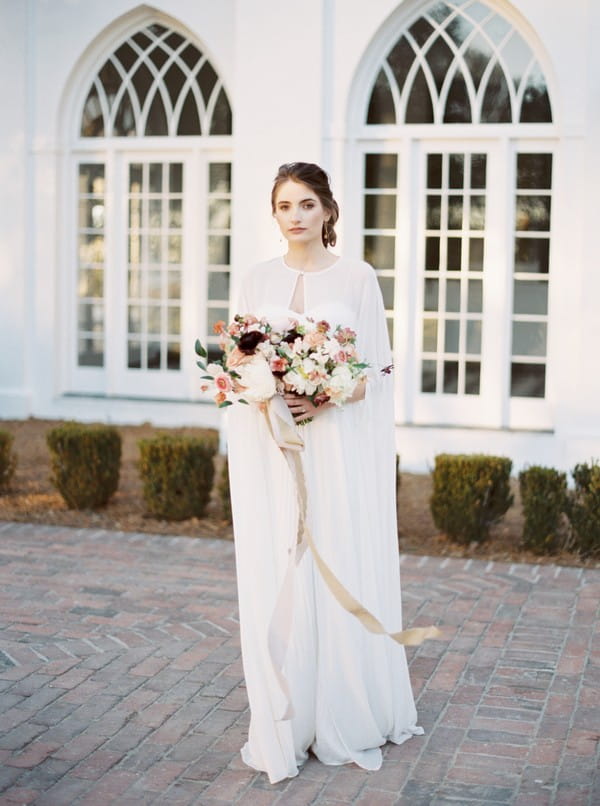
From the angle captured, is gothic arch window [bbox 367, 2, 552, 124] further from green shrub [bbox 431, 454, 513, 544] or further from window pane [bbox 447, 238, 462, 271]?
green shrub [bbox 431, 454, 513, 544]

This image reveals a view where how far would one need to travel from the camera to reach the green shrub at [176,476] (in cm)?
835

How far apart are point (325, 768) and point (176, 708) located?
0.85 meters

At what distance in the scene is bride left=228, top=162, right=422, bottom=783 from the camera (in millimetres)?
4281

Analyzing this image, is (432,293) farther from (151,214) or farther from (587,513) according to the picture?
(587,513)

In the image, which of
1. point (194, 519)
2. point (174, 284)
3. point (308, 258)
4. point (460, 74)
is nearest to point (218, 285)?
point (174, 284)

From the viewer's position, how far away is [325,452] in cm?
435

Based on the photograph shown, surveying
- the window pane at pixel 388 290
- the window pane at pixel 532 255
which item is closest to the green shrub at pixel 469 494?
the window pane at pixel 532 255

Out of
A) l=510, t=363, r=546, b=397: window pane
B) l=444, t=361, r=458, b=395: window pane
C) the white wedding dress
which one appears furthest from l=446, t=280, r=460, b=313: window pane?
the white wedding dress

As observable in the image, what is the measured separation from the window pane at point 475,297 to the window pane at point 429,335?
34cm

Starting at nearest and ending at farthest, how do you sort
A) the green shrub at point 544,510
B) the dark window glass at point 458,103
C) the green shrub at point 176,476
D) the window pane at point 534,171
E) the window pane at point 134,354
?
the green shrub at point 544,510
the green shrub at point 176,476
the window pane at point 534,171
the dark window glass at point 458,103
the window pane at point 134,354

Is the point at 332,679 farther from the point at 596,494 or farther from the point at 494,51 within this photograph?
the point at 494,51

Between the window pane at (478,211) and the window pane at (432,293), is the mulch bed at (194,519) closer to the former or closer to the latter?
the window pane at (432,293)

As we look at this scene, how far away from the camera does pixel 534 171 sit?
10062 mm

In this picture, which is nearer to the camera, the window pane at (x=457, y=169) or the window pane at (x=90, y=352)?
the window pane at (x=457, y=169)
